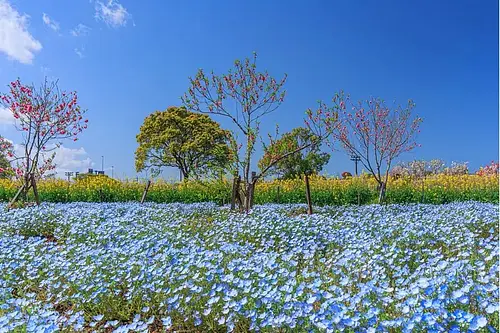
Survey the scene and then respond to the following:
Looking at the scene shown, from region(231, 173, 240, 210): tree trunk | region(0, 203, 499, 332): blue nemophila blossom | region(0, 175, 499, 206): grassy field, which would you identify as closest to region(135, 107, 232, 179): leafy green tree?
region(0, 175, 499, 206): grassy field

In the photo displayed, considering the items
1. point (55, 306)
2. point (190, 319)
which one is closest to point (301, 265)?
point (190, 319)

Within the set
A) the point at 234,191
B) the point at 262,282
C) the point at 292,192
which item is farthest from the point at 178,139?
the point at 262,282

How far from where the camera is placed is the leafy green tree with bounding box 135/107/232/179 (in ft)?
83.0

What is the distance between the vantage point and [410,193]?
39.4ft

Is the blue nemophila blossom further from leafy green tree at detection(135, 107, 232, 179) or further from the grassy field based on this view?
leafy green tree at detection(135, 107, 232, 179)

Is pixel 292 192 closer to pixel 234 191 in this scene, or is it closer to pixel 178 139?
pixel 234 191

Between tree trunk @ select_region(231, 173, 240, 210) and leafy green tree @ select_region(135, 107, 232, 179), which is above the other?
leafy green tree @ select_region(135, 107, 232, 179)

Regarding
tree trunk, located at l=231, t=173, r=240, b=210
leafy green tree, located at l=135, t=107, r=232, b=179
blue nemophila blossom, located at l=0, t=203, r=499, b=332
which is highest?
leafy green tree, located at l=135, t=107, r=232, b=179

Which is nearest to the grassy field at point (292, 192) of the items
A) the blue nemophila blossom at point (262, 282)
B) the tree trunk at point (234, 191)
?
the tree trunk at point (234, 191)

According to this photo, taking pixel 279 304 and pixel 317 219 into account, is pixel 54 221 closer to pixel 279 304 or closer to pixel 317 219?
pixel 317 219

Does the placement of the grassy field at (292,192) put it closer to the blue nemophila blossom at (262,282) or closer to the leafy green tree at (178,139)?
the blue nemophila blossom at (262,282)

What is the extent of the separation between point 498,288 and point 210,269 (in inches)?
76.2

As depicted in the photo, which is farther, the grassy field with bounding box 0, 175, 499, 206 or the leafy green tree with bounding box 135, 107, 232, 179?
the leafy green tree with bounding box 135, 107, 232, 179

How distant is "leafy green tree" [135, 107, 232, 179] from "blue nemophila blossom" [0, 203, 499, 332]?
19.8m
